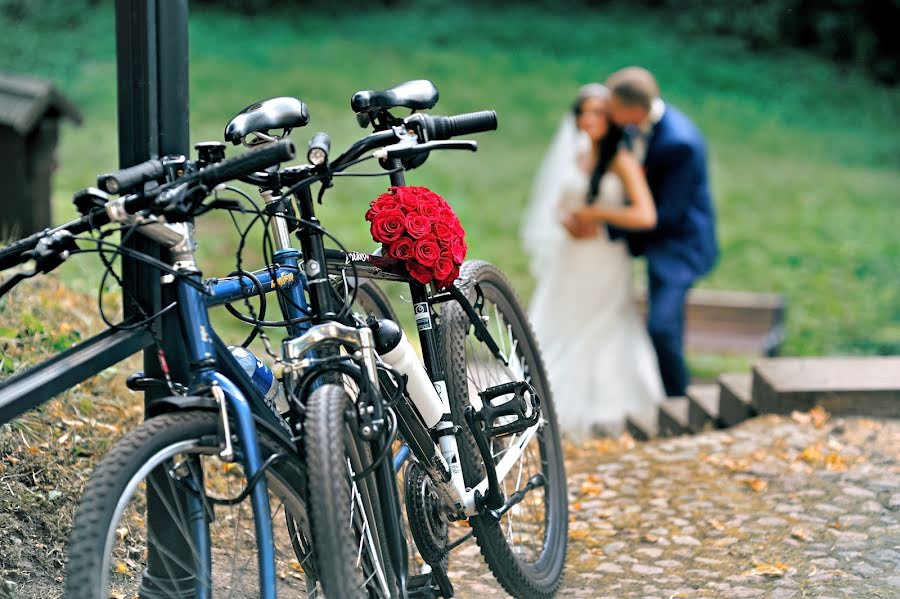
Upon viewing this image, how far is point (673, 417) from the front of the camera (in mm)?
5945

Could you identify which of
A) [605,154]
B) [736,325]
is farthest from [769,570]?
[736,325]

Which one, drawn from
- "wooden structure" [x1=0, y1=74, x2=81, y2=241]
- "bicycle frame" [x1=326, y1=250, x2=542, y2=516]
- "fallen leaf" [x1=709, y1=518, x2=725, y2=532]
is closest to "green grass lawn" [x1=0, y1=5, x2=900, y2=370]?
"wooden structure" [x1=0, y1=74, x2=81, y2=241]

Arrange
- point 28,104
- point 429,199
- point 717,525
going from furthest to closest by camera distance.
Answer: point 28,104 → point 717,525 → point 429,199

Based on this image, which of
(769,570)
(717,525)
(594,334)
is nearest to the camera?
(769,570)

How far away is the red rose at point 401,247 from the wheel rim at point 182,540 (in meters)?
0.67

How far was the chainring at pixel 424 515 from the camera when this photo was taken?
292 cm

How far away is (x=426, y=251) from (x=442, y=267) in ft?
0.22

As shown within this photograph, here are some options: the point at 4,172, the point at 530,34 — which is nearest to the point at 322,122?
the point at 530,34

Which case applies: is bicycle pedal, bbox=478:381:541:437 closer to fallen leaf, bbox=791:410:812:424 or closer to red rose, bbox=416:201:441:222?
red rose, bbox=416:201:441:222

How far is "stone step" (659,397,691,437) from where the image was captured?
5.86m

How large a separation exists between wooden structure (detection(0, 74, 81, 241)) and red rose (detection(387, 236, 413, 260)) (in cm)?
501

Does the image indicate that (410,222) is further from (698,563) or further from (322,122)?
(322,122)

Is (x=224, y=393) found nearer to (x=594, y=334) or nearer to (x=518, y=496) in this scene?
(x=518, y=496)

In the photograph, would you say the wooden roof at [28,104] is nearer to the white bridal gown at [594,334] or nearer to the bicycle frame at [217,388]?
the white bridal gown at [594,334]
